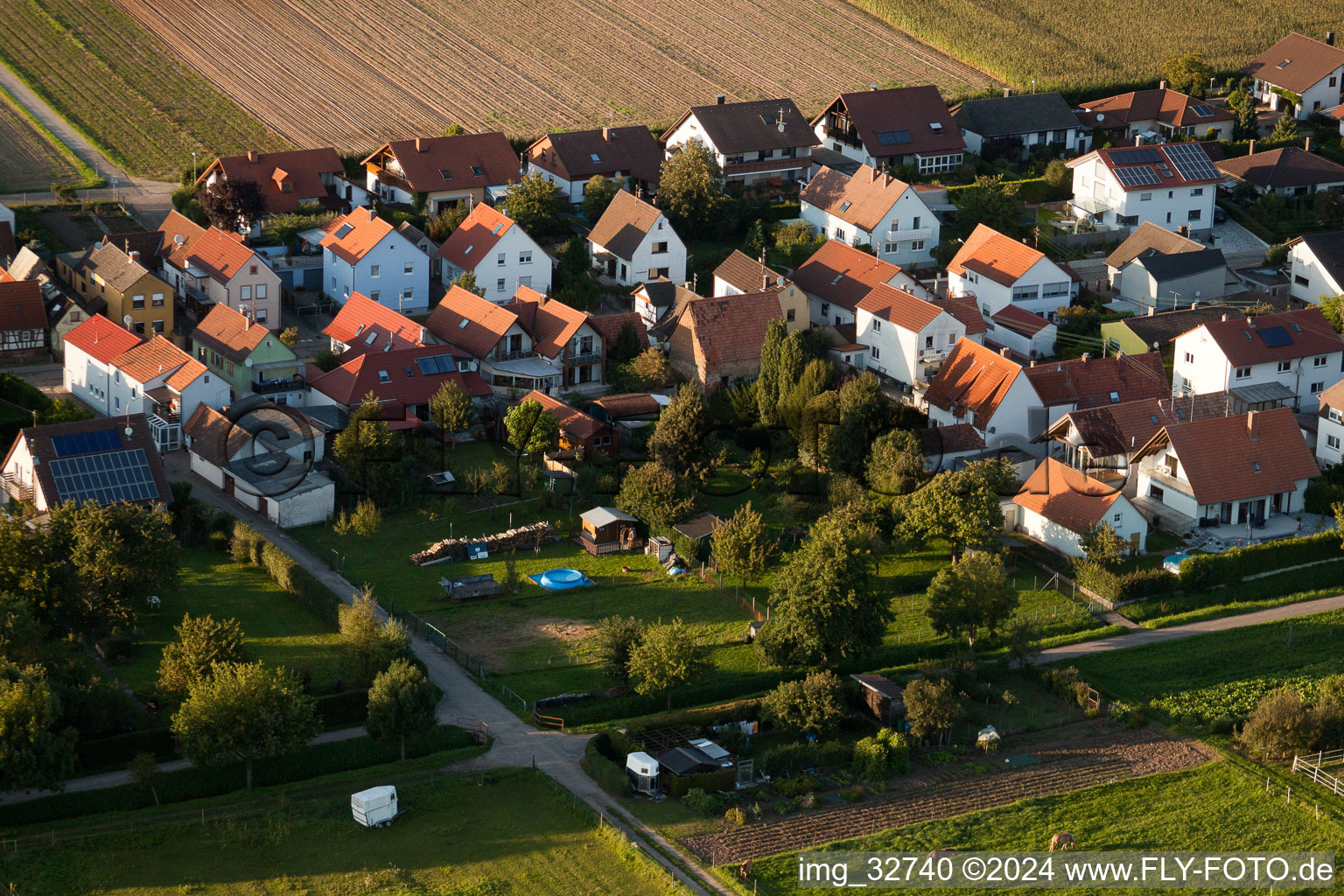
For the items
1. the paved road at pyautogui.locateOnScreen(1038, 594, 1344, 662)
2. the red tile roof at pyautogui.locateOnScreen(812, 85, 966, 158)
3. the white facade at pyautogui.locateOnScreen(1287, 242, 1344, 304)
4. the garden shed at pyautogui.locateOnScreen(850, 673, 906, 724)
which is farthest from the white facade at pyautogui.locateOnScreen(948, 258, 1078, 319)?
the garden shed at pyautogui.locateOnScreen(850, 673, 906, 724)

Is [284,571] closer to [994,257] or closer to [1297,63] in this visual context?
[994,257]

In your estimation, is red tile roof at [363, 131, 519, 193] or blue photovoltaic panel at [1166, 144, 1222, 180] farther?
blue photovoltaic panel at [1166, 144, 1222, 180]

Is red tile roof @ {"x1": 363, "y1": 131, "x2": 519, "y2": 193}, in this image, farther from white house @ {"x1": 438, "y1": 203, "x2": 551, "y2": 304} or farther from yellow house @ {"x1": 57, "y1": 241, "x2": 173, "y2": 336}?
yellow house @ {"x1": 57, "y1": 241, "x2": 173, "y2": 336}

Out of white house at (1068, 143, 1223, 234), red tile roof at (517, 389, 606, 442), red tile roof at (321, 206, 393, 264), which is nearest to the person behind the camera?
red tile roof at (517, 389, 606, 442)

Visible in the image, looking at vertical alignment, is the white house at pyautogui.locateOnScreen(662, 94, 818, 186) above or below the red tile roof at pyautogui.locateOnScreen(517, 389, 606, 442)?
above

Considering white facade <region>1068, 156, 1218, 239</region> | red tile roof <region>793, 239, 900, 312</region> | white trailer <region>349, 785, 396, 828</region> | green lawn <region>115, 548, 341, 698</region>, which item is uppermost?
white facade <region>1068, 156, 1218, 239</region>

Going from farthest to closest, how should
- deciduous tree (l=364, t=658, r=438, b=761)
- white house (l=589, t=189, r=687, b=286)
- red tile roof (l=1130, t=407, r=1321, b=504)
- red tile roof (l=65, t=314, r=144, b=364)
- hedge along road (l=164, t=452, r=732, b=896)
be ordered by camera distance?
white house (l=589, t=189, r=687, b=286), red tile roof (l=65, t=314, r=144, b=364), red tile roof (l=1130, t=407, r=1321, b=504), deciduous tree (l=364, t=658, r=438, b=761), hedge along road (l=164, t=452, r=732, b=896)
